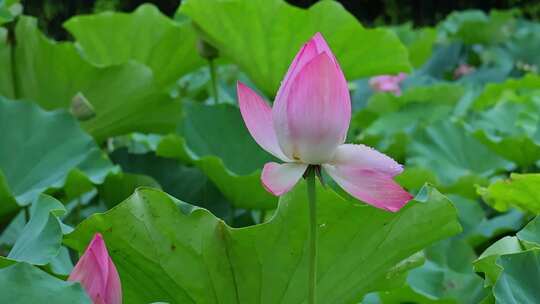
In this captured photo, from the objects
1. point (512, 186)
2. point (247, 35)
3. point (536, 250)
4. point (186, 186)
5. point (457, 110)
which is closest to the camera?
point (536, 250)

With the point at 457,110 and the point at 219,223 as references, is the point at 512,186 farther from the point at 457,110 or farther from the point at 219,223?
the point at 457,110

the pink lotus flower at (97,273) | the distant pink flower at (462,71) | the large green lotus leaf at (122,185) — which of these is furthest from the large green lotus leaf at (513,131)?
the distant pink flower at (462,71)

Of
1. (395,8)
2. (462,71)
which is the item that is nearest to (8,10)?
(462,71)

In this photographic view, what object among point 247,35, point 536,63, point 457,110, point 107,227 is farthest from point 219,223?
point 536,63

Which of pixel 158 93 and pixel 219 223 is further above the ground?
pixel 219 223

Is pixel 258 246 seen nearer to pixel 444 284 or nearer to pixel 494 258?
pixel 494 258

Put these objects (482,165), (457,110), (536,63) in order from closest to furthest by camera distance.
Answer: (482,165), (457,110), (536,63)
